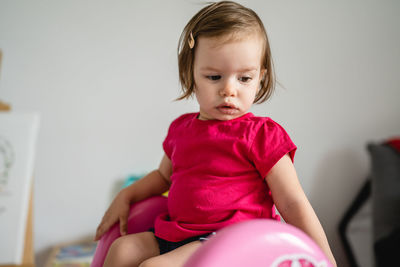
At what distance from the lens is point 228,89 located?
60 cm

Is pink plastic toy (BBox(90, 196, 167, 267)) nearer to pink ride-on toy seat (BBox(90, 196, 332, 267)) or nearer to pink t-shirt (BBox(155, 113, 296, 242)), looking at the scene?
pink t-shirt (BBox(155, 113, 296, 242))

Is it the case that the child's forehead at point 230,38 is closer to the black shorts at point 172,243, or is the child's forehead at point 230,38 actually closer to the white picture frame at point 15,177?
the black shorts at point 172,243

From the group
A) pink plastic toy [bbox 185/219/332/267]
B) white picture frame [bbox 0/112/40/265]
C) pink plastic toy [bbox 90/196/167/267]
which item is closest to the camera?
pink plastic toy [bbox 185/219/332/267]

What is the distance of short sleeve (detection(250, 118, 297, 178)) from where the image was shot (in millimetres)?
571

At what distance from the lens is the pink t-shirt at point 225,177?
58 centimetres

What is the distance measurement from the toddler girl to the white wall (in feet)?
2.07

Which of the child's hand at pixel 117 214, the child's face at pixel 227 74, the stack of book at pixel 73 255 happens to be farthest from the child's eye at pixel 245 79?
the stack of book at pixel 73 255

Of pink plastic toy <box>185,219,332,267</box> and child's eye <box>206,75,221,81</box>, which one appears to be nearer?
pink plastic toy <box>185,219,332,267</box>

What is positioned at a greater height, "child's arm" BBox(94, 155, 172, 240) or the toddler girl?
the toddler girl

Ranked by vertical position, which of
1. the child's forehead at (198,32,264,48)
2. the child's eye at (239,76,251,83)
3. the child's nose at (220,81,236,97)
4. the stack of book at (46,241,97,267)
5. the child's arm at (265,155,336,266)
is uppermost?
the child's forehead at (198,32,264,48)

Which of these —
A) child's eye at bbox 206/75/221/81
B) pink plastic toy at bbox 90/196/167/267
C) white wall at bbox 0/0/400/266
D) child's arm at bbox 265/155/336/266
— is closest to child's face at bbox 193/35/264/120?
child's eye at bbox 206/75/221/81

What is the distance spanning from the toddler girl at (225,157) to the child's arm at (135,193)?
0.13m

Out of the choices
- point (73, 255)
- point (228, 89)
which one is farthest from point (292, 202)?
point (73, 255)

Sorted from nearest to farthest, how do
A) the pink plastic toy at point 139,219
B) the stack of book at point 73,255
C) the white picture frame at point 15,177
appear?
the pink plastic toy at point 139,219 → the white picture frame at point 15,177 → the stack of book at point 73,255
